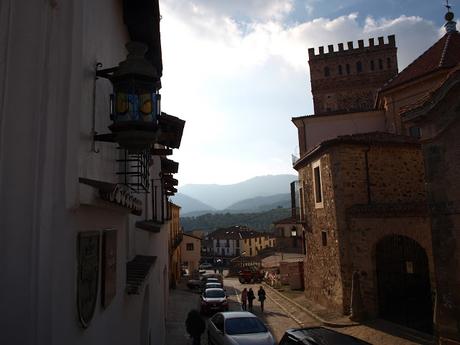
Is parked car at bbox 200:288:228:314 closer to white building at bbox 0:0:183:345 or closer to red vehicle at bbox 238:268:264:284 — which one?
white building at bbox 0:0:183:345

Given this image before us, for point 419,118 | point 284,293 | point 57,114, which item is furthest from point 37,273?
point 284,293

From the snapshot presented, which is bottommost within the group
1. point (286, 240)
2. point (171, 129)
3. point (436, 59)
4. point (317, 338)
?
point (317, 338)

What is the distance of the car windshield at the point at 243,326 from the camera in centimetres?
1115

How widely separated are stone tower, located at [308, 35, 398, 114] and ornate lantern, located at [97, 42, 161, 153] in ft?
133

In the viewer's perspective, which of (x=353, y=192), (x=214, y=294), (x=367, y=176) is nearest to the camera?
(x=353, y=192)

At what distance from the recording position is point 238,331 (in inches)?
439

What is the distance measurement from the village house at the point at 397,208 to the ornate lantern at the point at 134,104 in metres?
8.90

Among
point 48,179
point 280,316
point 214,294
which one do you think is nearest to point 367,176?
point 280,316

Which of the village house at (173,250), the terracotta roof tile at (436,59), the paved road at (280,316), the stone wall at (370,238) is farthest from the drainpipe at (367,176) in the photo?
the village house at (173,250)

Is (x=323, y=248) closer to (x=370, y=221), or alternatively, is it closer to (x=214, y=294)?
(x=370, y=221)

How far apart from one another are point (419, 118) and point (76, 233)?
1047 centimetres

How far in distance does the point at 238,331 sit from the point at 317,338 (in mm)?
3252

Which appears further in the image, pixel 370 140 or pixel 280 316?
pixel 280 316

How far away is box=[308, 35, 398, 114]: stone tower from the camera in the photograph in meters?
43.3
